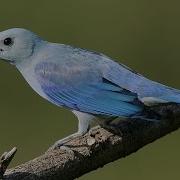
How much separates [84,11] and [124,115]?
7.73 ft

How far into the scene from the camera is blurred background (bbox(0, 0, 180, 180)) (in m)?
4.34

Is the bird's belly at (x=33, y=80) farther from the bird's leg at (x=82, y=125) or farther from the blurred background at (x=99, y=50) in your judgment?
the blurred background at (x=99, y=50)

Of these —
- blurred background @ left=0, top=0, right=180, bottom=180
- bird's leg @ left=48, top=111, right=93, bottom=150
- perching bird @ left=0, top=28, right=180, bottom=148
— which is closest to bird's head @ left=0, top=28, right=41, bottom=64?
perching bird @ left=0, top=28, right=180, bottom=148

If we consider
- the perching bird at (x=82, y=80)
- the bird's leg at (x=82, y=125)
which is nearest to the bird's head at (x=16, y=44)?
the perching bird at (x=82, y=80)

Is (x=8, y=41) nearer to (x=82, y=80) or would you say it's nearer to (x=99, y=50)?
(x=82, y=80)

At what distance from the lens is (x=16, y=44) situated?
3000 mm

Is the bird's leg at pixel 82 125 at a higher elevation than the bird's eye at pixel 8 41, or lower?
lower

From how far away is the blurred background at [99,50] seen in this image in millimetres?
4340

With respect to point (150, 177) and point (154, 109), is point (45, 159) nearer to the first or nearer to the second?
point (154, 109)

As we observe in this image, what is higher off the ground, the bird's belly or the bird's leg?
Answer: the bird's belly

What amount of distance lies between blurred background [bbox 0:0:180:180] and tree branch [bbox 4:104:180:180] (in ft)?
4.20

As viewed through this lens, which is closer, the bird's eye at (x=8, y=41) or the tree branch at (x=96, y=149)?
the tree branch at (x=96, y=149)

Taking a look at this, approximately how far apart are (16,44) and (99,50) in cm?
185

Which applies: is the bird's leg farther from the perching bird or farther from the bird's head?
the bird's head
